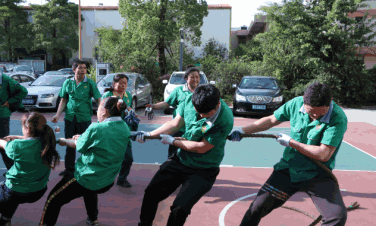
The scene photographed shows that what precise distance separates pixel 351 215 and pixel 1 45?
40580mm

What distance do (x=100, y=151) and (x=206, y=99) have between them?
41.5 inches

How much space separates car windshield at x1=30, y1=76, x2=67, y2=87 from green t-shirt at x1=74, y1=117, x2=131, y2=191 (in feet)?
41.3

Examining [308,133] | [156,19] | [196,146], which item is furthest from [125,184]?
[156,19]

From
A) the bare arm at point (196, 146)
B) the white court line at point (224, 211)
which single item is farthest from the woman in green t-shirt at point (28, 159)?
the white court line at point (224, 211)

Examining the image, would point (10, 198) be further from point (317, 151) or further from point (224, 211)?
point (317, 151)

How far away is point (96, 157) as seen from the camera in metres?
3.07

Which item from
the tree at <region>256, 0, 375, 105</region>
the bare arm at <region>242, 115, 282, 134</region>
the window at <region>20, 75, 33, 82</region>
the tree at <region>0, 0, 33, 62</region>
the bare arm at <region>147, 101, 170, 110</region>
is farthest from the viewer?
the tree at <region>0, 0, 33, 62</region>

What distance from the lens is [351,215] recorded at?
439 cm

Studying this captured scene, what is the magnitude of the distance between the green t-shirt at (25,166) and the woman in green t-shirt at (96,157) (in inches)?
8.8

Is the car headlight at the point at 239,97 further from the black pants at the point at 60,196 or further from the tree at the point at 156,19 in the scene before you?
the black pants at the point at 60,196

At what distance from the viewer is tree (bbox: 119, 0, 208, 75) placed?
67.4 ft

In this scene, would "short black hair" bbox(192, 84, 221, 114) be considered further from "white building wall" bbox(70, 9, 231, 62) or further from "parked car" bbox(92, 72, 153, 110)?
"white building wall" bbox(70, 9, 231, 62)

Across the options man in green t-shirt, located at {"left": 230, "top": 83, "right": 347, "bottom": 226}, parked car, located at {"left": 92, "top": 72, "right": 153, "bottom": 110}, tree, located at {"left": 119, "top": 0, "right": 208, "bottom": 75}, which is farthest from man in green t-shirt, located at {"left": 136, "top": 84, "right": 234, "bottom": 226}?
tree, located at {"left": 119, "top": 0, "right": 208, "bottom": 75}

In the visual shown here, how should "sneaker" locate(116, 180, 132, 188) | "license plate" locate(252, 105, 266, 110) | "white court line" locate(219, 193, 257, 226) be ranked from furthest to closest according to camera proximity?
"license plate" locate(252, 105, 266, 110), "sneaker" locate(116, 180, 132, 188), "white court line" locate(219, 193, 257, 226)
